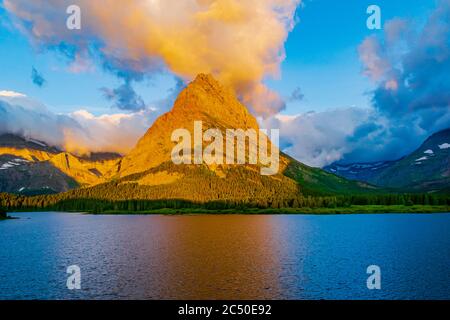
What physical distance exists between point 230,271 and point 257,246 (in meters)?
36.8

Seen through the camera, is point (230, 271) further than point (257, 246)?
No

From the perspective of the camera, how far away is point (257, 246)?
110 meters

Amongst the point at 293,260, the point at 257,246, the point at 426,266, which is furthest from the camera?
→ the point at 257,246

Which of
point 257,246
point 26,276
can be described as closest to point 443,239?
point 257,246

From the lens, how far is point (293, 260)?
279ft

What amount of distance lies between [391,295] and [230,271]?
29.3m

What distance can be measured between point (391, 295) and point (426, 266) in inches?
970
